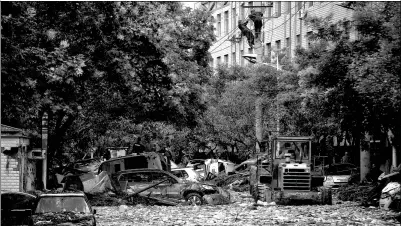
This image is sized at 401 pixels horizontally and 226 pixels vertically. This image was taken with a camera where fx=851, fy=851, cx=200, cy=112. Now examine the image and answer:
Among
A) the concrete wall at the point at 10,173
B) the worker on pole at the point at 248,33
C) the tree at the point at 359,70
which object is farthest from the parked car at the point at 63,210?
the worker on pole at the point at 248,33

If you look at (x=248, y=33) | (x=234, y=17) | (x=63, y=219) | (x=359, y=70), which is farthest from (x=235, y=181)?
(x=63, y=219)

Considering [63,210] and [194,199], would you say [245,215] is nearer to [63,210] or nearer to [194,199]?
[194,199]

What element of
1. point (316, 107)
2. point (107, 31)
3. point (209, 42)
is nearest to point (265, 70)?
point (209, 42)

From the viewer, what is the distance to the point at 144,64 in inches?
963

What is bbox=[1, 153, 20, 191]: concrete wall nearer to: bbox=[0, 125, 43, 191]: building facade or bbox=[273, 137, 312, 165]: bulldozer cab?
bbox=[0, 125, 43, 191]: building facade

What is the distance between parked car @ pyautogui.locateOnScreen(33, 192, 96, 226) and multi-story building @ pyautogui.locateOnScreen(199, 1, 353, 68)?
26.7 meters

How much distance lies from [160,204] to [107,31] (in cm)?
1224

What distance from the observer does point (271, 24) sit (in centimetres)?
6712

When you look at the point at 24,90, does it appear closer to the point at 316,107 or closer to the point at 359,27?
the point at 359,27

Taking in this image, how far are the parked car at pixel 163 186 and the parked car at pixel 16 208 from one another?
9.52 meters

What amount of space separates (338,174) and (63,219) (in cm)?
3030

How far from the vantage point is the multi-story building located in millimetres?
53875

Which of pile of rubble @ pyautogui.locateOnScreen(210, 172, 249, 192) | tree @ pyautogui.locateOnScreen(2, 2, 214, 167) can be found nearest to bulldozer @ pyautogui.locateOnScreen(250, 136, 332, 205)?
tree @ pyautogui.locateOnScreen(2, 2, 214, 167)

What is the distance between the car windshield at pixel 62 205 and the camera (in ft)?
68.7
